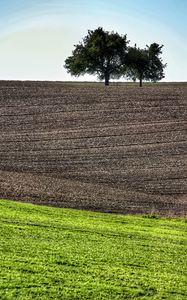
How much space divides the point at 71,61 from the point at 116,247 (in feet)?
217

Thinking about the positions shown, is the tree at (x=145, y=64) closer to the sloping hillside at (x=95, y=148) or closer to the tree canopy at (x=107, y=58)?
the tree canopy at (x=107, y=58)

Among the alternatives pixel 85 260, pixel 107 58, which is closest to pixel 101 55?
pixel 107 58

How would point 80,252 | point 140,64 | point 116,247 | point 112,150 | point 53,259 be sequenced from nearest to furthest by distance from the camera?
point 53,259
point 80,252
point 116,247
point 112,150
point 140,64

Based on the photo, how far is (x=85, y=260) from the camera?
10.8 meters

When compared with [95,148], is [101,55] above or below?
above

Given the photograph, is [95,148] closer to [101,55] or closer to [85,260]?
[85,260]

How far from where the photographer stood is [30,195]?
901 inches

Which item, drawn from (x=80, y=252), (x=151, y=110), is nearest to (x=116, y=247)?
(x=80, y=252)

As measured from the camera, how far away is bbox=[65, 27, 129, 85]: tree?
73.9 m

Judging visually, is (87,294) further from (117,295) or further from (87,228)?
(87,228)

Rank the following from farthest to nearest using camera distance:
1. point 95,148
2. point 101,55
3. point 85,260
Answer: point 101,55
point 95,148
point 85,260

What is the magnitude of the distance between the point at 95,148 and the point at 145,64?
42.9m

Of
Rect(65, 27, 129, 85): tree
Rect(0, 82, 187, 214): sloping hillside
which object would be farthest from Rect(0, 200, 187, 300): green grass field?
Rect(65, 27, 129, 85): tree

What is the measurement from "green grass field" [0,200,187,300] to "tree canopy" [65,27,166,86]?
197 ft
